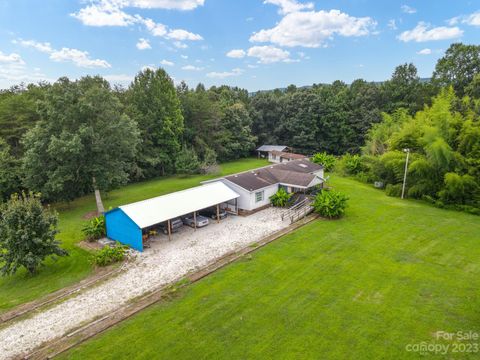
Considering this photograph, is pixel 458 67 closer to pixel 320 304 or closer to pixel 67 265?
pixel 320 304

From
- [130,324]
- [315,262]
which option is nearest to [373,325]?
[315,262]

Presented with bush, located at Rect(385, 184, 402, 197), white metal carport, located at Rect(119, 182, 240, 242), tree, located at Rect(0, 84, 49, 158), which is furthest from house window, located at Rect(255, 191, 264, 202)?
tree, located at Rect(0, 84, 49, 158)

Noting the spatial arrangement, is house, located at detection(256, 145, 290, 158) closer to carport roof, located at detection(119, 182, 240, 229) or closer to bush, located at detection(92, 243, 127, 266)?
carport roof, located at detection(119, 182, 240, 229)

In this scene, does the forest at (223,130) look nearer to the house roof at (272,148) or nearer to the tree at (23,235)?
the house roof at (272,148)

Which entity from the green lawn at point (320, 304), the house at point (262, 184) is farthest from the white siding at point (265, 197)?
the green lawn at point (320, 304)

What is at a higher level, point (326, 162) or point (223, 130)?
point (223, 130)

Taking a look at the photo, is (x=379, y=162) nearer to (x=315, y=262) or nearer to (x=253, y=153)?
(x=315, y=262)

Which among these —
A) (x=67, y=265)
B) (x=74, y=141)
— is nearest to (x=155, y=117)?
(x=74, y=141)
